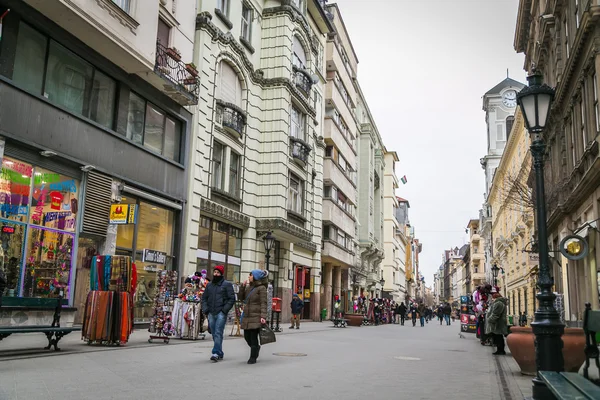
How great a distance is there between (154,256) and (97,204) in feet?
10.1

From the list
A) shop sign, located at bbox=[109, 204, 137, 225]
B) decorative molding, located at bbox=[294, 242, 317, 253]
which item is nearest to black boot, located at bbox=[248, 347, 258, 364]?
shop sign, located at bbox=[109, 204, 137, 225]

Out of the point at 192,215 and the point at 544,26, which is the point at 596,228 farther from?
the point at 192,215

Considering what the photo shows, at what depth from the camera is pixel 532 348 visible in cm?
999

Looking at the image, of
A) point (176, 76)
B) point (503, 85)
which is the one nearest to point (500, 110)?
point (503, 85)

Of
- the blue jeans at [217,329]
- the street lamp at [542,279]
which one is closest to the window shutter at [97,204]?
the blue jeans at [217,329]

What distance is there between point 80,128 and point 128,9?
4.05 meters

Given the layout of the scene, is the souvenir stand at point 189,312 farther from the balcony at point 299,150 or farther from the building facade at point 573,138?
the balcony at point 299,150

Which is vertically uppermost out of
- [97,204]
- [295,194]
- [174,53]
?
[174,53]

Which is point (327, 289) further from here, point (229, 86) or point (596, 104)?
point (596, 104)

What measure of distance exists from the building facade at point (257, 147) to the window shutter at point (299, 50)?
55 mm

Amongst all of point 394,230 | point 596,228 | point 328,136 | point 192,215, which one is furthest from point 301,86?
point 394,230

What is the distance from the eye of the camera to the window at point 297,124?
31438 mm

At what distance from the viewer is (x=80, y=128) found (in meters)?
16.8

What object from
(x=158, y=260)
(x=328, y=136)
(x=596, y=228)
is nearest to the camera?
(x=596, y=228)
